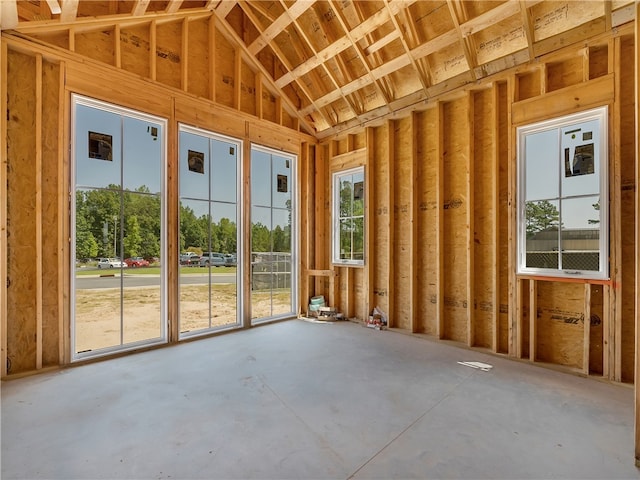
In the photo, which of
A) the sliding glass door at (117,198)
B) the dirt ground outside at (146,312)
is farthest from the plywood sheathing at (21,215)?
the dirt ground outside at (146,312)

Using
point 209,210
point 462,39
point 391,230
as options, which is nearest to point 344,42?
point 462,39

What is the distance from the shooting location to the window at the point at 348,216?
5.49 meters

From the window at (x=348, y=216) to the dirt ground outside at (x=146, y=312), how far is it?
1.40 metres

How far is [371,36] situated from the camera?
4441 mm

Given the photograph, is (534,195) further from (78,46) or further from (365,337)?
(78,46)

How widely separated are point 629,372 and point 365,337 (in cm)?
283

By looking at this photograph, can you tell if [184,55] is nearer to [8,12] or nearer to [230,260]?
[8,12]

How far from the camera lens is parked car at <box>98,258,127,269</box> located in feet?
12.4

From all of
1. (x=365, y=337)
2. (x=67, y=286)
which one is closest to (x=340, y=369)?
(x=365, y=337)

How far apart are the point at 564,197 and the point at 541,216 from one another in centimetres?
29

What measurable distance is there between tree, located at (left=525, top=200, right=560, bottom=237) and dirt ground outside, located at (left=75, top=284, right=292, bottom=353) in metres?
4.04

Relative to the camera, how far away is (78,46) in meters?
3.48

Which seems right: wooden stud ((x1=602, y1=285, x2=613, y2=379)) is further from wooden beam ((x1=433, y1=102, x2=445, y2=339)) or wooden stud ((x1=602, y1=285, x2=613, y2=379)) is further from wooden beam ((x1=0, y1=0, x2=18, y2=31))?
wooden beam ((x1=0, y1=0, x2=18, y2=31))

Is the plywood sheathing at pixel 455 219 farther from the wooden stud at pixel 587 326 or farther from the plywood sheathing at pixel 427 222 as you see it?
the wooden stud at pixel 587 326
